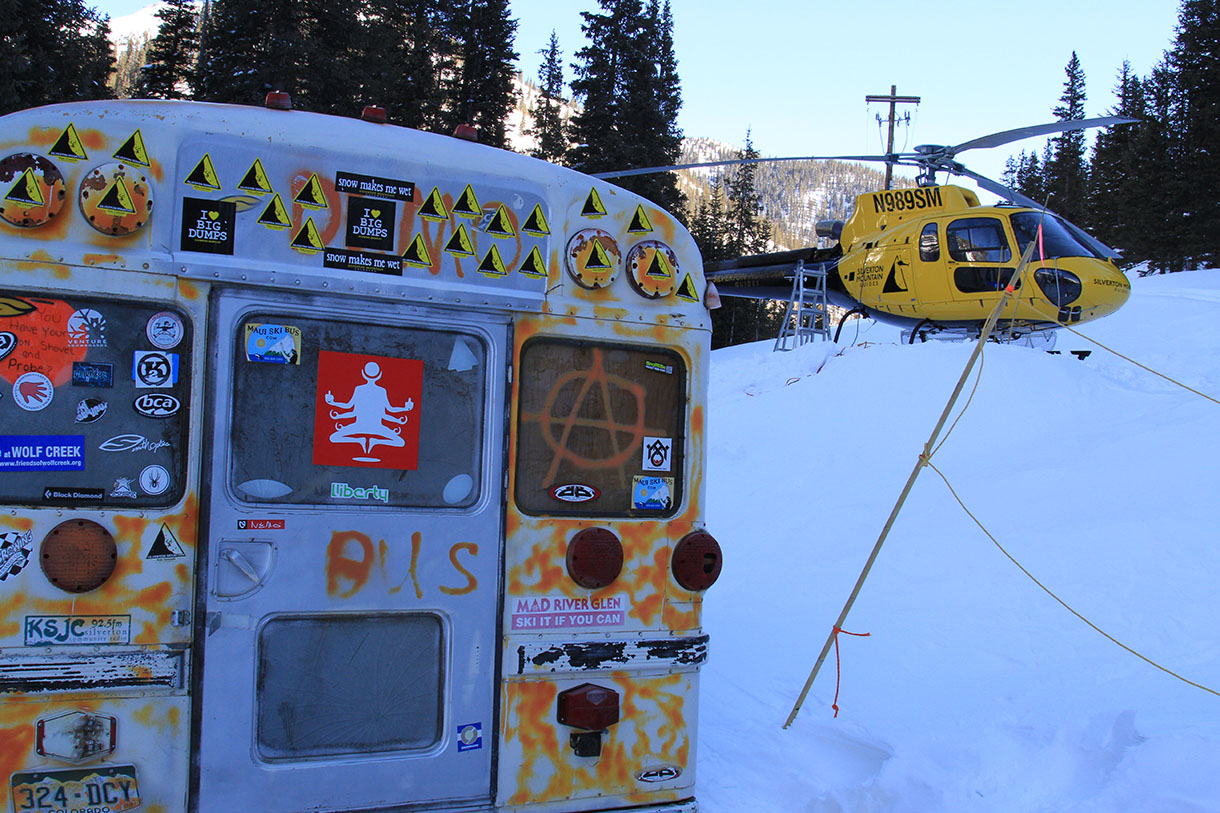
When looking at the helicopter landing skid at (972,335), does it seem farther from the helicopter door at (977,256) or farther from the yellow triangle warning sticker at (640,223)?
the yellow triangle warning sticker at (640,223)

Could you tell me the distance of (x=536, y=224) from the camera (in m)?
3.16

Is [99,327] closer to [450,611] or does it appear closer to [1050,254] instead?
[450,611]

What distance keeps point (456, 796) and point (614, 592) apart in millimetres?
823

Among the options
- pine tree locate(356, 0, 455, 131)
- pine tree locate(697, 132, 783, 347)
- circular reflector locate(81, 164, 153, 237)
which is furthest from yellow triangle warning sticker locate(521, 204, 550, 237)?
pine tree locate(697, 132, 783, 347)

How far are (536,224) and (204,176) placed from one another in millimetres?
1046

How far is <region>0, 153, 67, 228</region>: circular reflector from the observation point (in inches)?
99.7

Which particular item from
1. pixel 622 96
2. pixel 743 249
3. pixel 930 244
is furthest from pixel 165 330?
pixel 743 249

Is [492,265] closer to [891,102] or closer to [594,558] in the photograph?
[594,558]

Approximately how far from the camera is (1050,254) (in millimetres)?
14273

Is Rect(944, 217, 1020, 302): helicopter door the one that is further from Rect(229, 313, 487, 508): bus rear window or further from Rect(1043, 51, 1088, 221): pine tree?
Rect(1043, 51, 1088, 221): pine tree

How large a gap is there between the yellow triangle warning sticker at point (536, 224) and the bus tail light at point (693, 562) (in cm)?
119

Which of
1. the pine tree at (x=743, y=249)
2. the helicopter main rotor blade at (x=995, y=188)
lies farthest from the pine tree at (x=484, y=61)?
the helicopter main rotor blade at (x=995, y=188)

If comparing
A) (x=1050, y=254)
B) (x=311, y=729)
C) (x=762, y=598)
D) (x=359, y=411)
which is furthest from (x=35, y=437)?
(x=1050, y=254)

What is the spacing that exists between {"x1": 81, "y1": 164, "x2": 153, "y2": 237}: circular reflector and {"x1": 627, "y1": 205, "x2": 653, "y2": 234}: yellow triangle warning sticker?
1.55 meters
